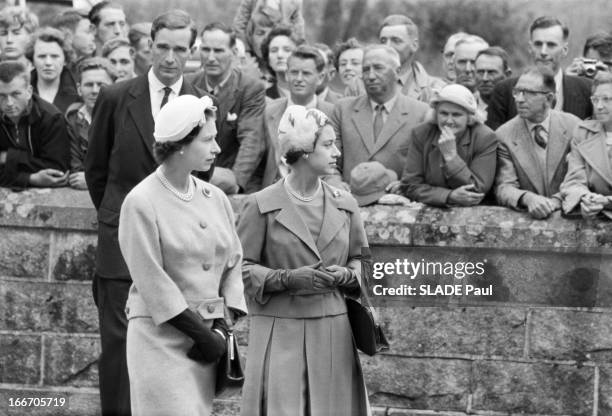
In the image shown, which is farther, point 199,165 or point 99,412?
point 99,412

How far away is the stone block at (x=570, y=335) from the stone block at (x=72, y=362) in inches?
115

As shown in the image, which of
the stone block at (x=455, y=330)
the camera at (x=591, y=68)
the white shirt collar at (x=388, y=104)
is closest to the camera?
the stone block at (x=455, y=330)

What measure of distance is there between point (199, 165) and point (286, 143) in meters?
0.96

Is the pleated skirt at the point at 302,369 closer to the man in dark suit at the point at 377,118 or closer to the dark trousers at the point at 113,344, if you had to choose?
the dark trousers at the point at 113,344

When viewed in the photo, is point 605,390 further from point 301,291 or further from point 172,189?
point 172,189

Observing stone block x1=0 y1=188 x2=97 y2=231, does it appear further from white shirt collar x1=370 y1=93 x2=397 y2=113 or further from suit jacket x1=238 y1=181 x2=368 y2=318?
suit jacket x1=238 y1=181 x2=368 y2=318

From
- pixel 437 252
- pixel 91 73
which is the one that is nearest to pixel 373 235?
pixel 437 252

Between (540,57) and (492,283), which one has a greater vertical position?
(540,57)

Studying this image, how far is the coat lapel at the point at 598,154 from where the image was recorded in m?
10.5

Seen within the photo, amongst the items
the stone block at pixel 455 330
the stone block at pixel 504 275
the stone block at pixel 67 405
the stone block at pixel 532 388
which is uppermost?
the stone block at pixel 504 275

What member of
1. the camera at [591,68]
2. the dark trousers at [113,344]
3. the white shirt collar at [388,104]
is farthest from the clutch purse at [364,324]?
the camera at [591,68]

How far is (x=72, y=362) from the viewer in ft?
36.8

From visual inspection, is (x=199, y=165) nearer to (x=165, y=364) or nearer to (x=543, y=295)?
(x=165, y=364)

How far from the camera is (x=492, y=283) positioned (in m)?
10.7
